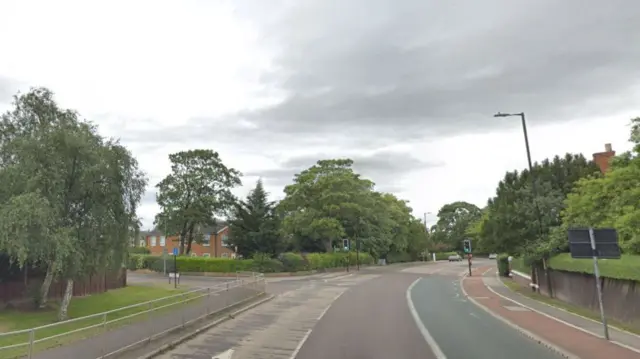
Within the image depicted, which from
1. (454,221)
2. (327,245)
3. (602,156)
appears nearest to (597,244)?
(602,156)

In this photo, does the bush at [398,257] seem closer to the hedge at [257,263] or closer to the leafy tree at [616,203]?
the hedge at [257,263]

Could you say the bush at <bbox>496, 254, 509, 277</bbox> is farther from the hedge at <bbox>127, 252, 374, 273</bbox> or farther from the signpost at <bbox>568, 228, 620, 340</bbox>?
the signpost at <bbox>568, 228, 620, 340</bbox>

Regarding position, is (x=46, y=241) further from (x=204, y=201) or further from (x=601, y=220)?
(x=204, y=201)

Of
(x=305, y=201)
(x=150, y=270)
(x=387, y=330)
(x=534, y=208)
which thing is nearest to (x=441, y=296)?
(x=534, y=208)

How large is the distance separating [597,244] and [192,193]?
60.4 metres

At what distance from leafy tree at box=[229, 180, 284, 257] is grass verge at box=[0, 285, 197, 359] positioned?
17.8 metres

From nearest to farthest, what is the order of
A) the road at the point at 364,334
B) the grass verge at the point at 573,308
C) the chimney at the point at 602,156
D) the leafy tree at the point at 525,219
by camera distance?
1. the road at the point at 364,334
2. the grass verge at the point at 573,308
3. the leafy tree at the point at 525,219
4. the chimney at the point at 602,156

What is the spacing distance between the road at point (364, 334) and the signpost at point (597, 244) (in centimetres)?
267

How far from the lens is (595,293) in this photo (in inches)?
738

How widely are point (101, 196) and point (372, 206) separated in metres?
43.8

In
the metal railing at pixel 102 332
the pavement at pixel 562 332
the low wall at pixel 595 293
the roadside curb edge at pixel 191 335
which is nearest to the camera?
the metal railing at pixel 102 332

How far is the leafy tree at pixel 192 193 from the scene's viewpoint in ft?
217

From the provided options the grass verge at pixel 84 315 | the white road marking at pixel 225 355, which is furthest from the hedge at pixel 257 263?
the white road marking at pixel 225 355

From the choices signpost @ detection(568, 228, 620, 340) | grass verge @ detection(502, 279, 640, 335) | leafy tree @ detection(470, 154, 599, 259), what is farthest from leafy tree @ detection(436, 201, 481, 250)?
signpost @ detection(568, 228, 620, 340)
